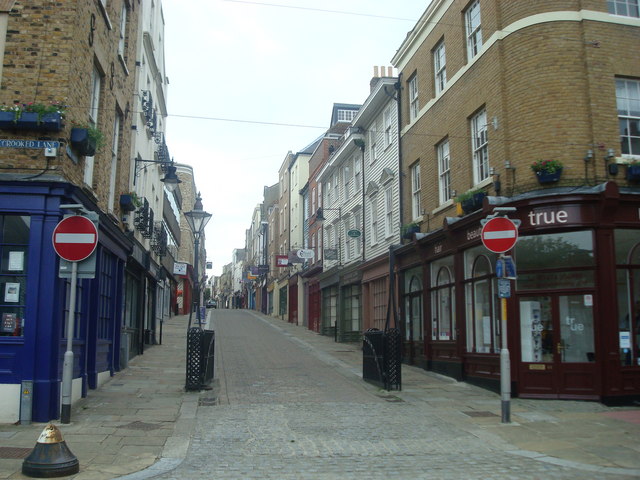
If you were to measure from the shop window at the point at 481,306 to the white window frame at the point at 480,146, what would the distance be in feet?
6.14

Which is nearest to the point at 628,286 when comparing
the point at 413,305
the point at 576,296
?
the point at 576,296

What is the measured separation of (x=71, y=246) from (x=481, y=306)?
935cm

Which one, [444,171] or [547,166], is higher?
[444,171]

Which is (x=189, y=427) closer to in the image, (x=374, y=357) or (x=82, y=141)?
(x=82, y=141)

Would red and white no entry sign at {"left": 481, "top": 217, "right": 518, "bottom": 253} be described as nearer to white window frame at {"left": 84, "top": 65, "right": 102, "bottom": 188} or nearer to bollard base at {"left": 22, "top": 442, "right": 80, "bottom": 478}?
bollard base at {"left": 22, "top": 442, "right": 80, "bottom": 478}

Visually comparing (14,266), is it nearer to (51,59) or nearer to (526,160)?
(51,59)

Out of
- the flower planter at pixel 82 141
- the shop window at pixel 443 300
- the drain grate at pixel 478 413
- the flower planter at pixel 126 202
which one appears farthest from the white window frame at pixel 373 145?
the flower planter at pixel 82 141

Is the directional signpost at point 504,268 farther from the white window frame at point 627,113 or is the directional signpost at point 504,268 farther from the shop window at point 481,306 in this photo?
the white window frame at point 627,113

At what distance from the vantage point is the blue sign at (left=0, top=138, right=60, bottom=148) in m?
9.84

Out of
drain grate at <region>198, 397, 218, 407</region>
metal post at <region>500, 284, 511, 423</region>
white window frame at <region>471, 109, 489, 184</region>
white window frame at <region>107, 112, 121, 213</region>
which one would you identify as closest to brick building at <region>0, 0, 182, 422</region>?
drain grate at <region>198, 397, 218, 407</region>

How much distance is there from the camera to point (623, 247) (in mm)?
12477

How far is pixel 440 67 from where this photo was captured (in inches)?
697

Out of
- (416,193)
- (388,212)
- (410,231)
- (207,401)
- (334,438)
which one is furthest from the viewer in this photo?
(388,212)

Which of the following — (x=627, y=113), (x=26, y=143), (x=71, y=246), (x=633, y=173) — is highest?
(x=627, y=113)
